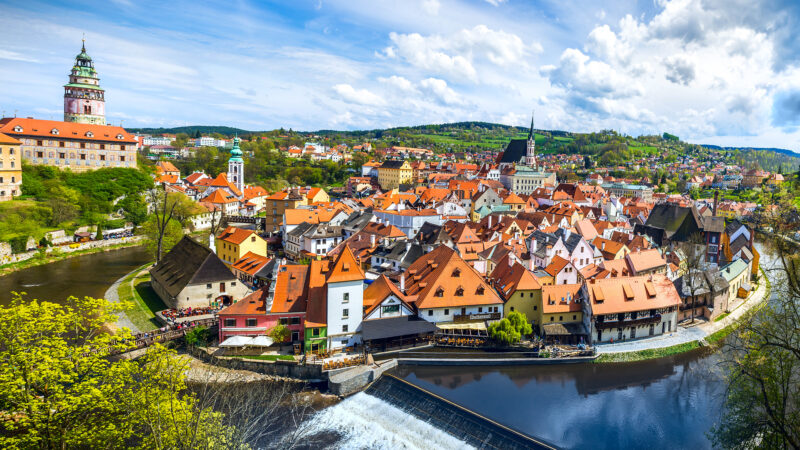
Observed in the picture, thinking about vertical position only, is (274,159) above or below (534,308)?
above

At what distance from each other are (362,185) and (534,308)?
72.5 meters

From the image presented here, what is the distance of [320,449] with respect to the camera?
20.5 m

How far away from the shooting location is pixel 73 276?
44.5 m

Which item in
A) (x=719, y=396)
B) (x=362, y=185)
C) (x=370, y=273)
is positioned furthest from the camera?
(x=362, y=185)

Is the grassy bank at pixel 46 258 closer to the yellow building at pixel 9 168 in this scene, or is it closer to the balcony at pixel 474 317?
the yellow building at pixel 9 168

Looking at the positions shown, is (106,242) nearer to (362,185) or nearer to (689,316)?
(362,185)

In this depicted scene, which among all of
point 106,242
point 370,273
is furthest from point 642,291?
point 106,242

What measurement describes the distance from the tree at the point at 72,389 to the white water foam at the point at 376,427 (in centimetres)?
925

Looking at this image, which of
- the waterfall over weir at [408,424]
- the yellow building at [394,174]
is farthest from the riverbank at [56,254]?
the yellow building at [394,174]

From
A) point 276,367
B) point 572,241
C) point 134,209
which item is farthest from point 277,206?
point 276,367

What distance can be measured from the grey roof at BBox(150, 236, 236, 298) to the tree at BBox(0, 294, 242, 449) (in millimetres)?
22286

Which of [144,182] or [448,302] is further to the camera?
[144,182]

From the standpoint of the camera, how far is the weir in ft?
65.9

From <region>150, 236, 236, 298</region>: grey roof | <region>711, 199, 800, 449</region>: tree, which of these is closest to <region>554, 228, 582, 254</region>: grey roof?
<region>711, 199, 800, 449</region>: tree
